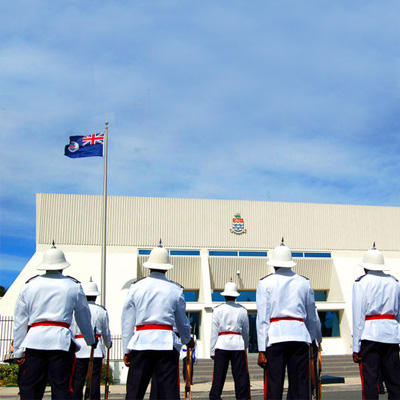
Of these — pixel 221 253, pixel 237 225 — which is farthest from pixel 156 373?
pixel 237 225

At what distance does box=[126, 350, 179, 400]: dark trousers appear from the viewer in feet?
19.2

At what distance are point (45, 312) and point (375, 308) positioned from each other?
13.0ft

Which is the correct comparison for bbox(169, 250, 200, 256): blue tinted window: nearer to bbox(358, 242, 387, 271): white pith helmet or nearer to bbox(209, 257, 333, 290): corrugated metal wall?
bbox(209, 257, 333, 290): corrugated metal wall

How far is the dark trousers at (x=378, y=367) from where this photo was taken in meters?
6.42

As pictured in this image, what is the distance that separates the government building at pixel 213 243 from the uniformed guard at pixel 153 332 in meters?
25.6

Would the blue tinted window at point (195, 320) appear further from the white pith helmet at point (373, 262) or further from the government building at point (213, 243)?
the white pith helmet at point (373, 262)

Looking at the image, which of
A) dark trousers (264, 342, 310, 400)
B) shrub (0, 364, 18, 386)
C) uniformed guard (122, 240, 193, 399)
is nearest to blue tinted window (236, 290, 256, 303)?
shrub (0, 364, 18, 386)

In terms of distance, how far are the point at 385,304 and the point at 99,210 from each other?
2837 cm

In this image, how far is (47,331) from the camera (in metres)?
5.94

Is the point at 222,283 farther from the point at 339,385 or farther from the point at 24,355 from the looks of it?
the point at 24,355

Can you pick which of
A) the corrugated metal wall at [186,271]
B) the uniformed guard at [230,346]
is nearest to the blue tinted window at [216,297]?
the corrugated metal wall at [186,271]

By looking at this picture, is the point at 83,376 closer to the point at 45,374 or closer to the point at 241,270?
the point at 45,374

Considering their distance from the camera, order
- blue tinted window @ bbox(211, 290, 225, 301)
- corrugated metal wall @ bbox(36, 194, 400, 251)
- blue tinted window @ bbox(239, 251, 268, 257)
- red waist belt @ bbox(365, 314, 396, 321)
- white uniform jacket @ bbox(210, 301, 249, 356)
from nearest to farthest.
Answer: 1. red waist belt @ bbox(365, 314, 396, 321)
2. white uniform jacket @ bbox(210, 301, 249, 356)
3. corrugated metal wall @ bbox(36, 194, 400, 251)
4. blue tinted window @ bbox(211, 290, 225, 301)
5. blue tinted window @ bbox(239, 251, 268, 257)

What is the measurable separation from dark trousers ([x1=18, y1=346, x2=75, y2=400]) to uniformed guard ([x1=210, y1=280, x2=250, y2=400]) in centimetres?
349
